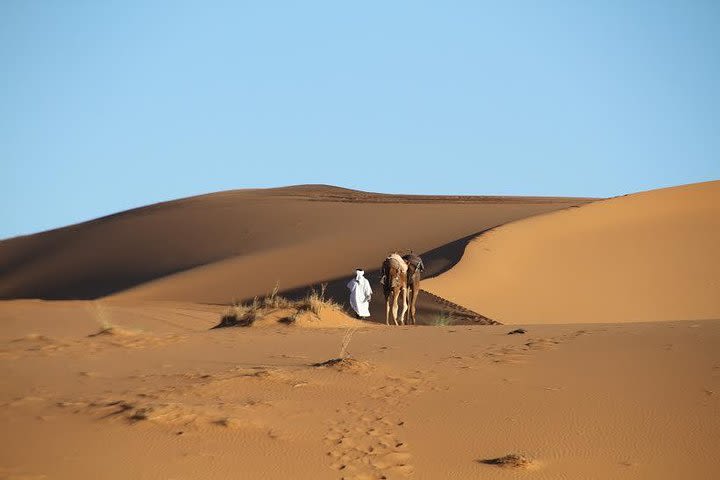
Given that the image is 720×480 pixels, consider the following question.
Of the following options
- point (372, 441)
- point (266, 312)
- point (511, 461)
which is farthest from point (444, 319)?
point (511, 461)

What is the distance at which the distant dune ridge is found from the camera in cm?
3241

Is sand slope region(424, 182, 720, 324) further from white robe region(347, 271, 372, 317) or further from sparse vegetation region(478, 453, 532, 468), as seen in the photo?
sparse vegetation region(478, 453, 532, 468)

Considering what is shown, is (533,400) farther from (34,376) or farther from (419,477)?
(34,376)

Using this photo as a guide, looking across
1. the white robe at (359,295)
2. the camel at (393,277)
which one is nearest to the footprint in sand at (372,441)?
the camel at (393,277)

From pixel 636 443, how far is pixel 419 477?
181cm

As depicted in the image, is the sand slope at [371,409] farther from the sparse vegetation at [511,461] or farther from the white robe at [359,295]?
the white robe at [359,295]

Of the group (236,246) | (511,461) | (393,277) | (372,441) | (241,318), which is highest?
(236,246)

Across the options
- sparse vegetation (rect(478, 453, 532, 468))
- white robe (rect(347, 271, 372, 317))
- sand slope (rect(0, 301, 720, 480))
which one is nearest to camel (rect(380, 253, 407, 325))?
white robe (rect(347, 271, 372, 317))

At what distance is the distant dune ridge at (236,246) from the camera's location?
32406mm

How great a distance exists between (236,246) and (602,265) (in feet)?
61.4

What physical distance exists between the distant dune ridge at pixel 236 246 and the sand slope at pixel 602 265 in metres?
1.70

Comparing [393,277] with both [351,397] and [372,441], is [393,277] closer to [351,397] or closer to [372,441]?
[351,397]

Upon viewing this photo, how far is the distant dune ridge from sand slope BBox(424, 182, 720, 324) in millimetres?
1701

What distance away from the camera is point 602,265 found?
28172 mm
